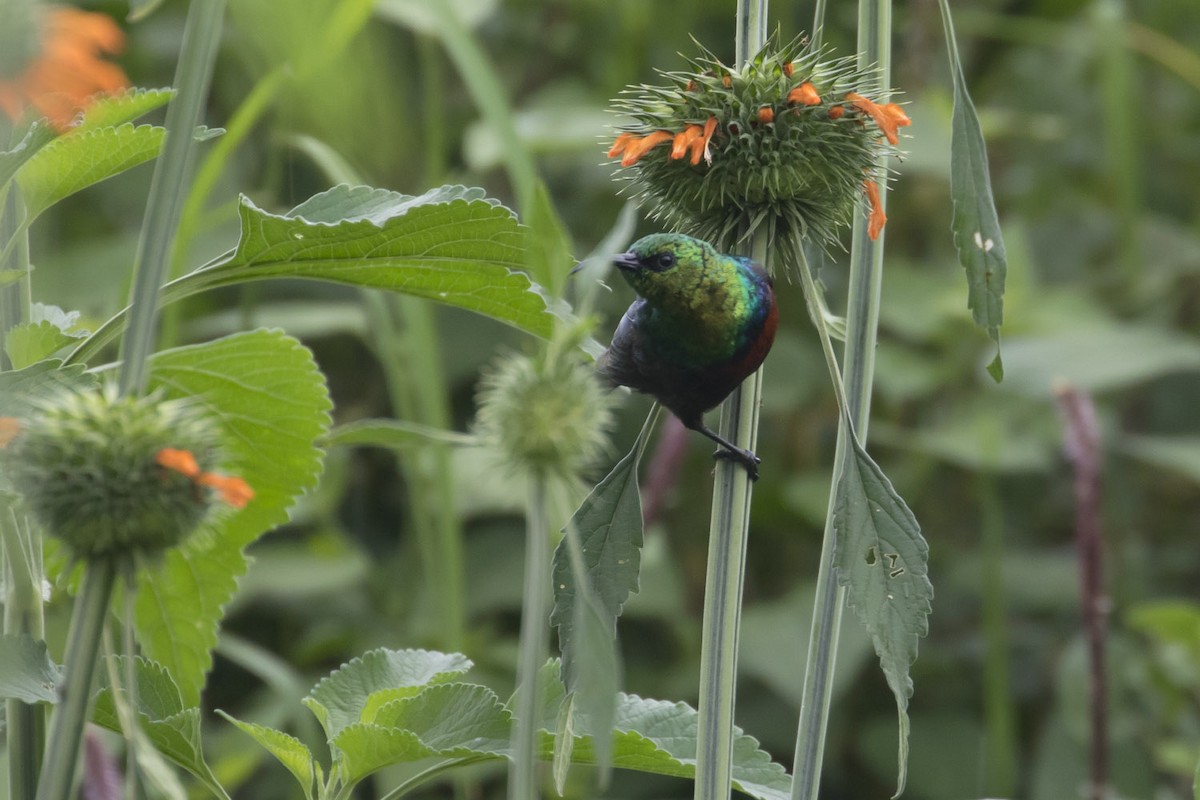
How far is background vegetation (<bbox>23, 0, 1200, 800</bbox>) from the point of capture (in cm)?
151

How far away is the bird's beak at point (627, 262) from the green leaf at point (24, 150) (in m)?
0.21

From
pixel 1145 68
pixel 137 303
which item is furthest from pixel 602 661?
pixel 1145 68

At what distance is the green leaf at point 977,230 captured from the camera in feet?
1.66

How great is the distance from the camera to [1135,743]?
61.3 inches

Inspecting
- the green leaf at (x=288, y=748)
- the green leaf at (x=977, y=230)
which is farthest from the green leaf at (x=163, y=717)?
the green leaf at (x=977, y=230)

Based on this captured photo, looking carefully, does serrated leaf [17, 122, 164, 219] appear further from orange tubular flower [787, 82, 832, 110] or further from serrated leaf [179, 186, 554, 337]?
orange tubular flower [787, 82, 832, 110]

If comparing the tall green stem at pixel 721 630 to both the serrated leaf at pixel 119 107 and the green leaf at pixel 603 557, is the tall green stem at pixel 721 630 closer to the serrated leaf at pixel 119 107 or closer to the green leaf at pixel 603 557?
the green leaf at pixel 603 557

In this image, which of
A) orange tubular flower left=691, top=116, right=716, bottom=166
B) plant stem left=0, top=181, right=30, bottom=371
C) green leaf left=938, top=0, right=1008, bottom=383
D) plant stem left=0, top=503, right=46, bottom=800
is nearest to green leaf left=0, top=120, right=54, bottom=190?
plant stem left=0, top=181, right=30, bottom=371

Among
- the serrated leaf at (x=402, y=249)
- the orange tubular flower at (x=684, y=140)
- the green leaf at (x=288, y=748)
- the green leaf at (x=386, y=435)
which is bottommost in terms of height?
the green leaf at (x=288, y=748)

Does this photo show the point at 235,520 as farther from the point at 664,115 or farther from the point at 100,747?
the point at 664,115

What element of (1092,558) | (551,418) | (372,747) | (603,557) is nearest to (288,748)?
(372,747)

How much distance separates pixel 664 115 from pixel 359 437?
0.55ft

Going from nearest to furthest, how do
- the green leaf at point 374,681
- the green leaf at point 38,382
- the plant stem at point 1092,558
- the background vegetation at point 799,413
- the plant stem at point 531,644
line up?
the plant stem at point 531,644, the green leaf at point 38,382, the green leaf at point 374,681, the plant stem at point 1092,558, the background vegetation at point 799,413

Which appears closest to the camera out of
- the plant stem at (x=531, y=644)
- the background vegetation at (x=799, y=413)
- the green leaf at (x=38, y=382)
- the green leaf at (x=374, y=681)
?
the plant stem at (x=531, y=644)
